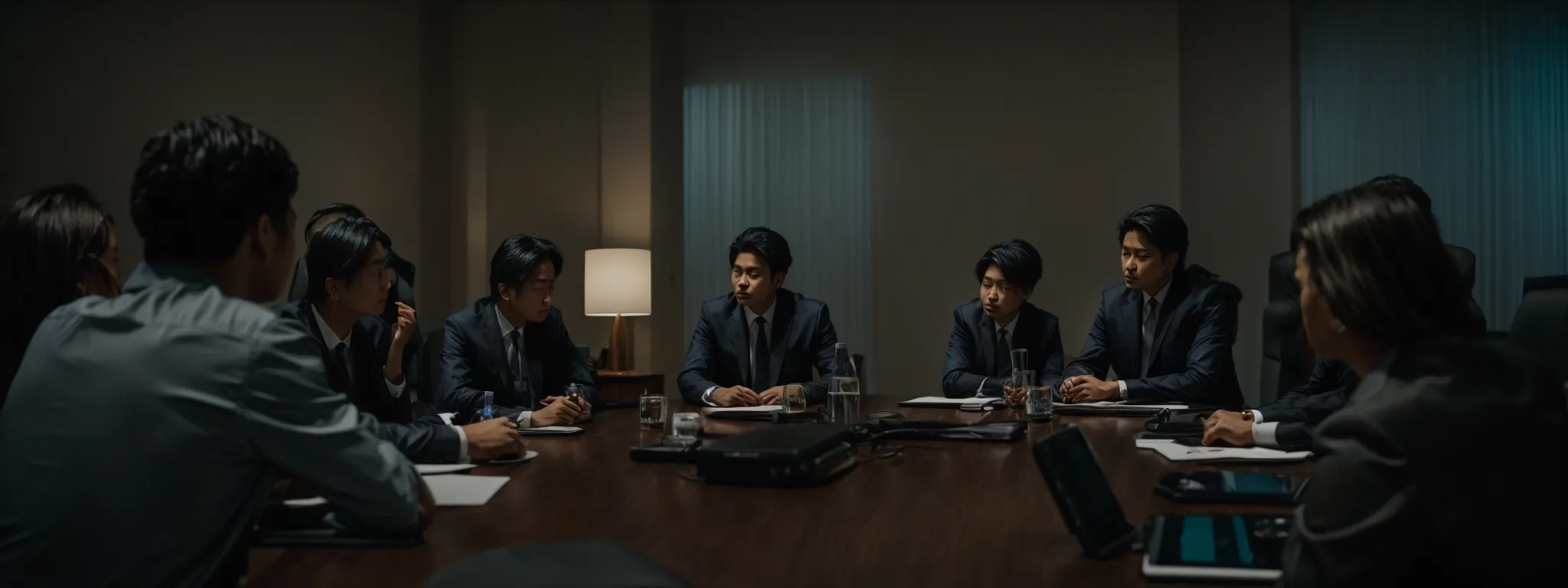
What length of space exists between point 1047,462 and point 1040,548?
12 centimetres

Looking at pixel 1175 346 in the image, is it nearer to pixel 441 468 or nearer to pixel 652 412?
pixel 652 412

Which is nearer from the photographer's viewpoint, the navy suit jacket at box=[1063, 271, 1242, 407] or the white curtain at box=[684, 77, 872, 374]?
the navy suit jacket at box=[1063, 271, 1242, 407]

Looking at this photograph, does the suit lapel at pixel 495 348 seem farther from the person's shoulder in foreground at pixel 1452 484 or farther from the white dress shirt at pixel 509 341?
the person's shoulder in foreground at pixel 1452 484

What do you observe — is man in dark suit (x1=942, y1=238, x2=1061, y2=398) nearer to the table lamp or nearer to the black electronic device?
the table lamp

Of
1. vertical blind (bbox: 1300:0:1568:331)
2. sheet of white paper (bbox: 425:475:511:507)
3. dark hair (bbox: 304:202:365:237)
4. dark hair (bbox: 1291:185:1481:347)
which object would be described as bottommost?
sheet of white paper (bbox: 425:475:511:507)

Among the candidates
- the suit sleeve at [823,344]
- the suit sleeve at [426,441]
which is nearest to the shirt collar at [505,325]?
the suit sleeve at [823,344]

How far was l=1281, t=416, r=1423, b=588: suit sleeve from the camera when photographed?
112 cm

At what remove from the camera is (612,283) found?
5.93 metres

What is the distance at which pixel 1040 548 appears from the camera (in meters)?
1.45

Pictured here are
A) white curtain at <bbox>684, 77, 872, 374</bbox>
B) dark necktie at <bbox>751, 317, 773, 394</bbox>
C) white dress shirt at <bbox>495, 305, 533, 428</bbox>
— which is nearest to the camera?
Answer: white dress shirt at <bbox>495, 305, 533, 428</bbox>

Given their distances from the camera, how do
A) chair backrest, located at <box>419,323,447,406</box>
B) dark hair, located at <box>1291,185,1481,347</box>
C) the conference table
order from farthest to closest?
chair backrest, located at <box>419,323,447,406</box>, the conference table, dark hair, located at <box>1291,185,1481,347</box>

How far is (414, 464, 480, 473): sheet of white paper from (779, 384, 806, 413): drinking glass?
1.00m

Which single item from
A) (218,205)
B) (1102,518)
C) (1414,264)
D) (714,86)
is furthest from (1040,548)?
(714,86)

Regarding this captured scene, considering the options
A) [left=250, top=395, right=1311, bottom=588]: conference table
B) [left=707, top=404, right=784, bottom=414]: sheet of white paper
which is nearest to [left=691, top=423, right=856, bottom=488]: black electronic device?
[left=250, top=395, right=1311, bottom=588]: conference table
